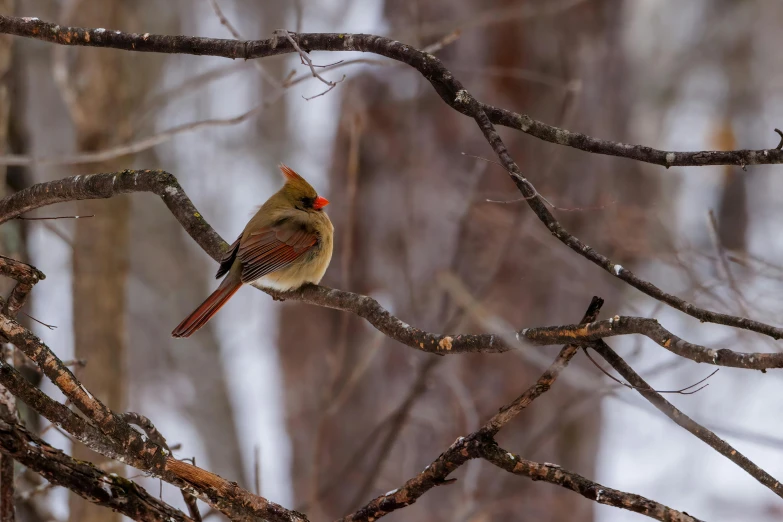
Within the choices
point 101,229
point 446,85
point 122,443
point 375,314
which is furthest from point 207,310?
point 446,85

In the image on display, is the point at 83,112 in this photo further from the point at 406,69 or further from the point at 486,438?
the point at 486,438

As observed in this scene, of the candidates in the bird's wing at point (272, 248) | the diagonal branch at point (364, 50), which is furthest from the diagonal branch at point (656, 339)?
the bird's wing at point (272, 248)

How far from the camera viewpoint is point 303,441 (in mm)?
5953

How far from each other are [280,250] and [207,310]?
1.77 feet

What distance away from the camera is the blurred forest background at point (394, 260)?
3785 millimetres

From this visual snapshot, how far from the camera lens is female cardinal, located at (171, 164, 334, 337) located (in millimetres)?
3223

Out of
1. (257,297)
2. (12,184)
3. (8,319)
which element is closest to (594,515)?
(12,184)

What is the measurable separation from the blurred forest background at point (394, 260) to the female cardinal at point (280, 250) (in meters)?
0.19

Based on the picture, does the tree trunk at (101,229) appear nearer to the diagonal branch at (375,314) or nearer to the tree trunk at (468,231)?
the diagonal branch at (375,314)

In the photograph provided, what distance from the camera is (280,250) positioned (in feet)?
11.5

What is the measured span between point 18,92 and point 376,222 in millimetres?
2511

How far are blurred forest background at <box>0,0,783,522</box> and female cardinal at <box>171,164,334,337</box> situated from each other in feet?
0.63

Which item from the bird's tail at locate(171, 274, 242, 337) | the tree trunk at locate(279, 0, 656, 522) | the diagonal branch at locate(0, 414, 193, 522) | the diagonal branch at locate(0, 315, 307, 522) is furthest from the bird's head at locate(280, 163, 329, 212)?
the diagonal branch at locate(0, 414, 193, 522)

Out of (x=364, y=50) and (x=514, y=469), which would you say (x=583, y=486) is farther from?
(x=364, y=50)
